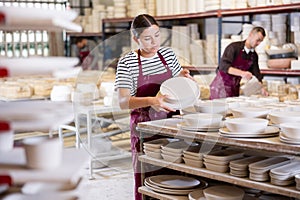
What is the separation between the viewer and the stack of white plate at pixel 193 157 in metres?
2.62

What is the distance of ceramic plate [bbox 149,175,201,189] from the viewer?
109 inches

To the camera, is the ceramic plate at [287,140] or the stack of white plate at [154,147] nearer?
the ceramic plate at [287,140]

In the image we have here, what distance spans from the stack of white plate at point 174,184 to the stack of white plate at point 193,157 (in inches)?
7.0

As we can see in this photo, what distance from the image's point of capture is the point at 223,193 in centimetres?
262

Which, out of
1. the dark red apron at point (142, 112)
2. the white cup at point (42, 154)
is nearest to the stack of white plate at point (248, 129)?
the dark red apron at point (142, 112)

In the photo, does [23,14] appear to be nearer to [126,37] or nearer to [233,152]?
[233,152]

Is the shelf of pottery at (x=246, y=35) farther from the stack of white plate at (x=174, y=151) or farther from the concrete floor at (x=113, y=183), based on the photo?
the stack of white plate at (x=174, y=151)

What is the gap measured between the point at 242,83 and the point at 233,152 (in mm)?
2979

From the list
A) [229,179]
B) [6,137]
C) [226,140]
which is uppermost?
[6,137]

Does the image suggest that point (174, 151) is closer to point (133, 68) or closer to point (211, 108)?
point (211, 108)

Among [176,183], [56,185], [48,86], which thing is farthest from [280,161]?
[48,86]

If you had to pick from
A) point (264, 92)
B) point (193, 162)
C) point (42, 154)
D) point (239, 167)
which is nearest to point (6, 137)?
point (42, 154)

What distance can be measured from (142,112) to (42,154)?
2.05 m

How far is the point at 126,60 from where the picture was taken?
117 inches
